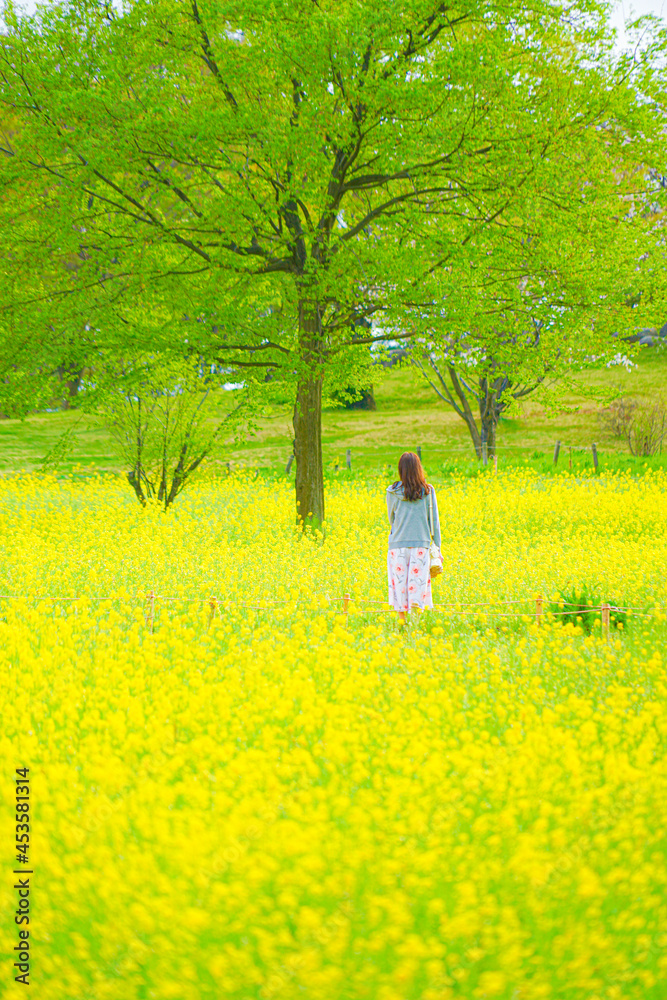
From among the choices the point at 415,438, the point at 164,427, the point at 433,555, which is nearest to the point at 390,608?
the point at 433,555

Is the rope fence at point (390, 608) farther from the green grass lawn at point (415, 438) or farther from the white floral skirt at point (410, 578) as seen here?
the green grass lawn at point (415, 438)

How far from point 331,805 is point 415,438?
101 feet

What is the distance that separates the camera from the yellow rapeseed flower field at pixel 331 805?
2.65m

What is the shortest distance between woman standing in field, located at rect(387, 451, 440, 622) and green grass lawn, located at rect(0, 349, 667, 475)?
47.5 feet

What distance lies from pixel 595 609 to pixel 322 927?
514cm

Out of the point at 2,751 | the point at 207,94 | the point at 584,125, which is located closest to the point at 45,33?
the point at 207,94

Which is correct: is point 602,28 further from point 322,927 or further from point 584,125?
point 322,927

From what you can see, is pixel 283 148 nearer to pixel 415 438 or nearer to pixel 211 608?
pixel 211 608

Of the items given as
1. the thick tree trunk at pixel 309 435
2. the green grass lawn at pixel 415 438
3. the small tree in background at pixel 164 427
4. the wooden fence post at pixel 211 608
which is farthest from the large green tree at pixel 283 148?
the green grass lawn at pixel 415 438

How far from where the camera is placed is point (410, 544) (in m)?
7.16

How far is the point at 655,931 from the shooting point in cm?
286

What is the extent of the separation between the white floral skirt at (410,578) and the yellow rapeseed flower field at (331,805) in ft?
1.31

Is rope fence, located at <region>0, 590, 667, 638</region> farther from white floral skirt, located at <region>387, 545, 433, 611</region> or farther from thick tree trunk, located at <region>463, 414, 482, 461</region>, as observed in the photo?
thick tree trunk, located at <region>463, 414, 482, 461</region>

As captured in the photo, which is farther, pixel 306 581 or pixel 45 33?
pixel 45 33
